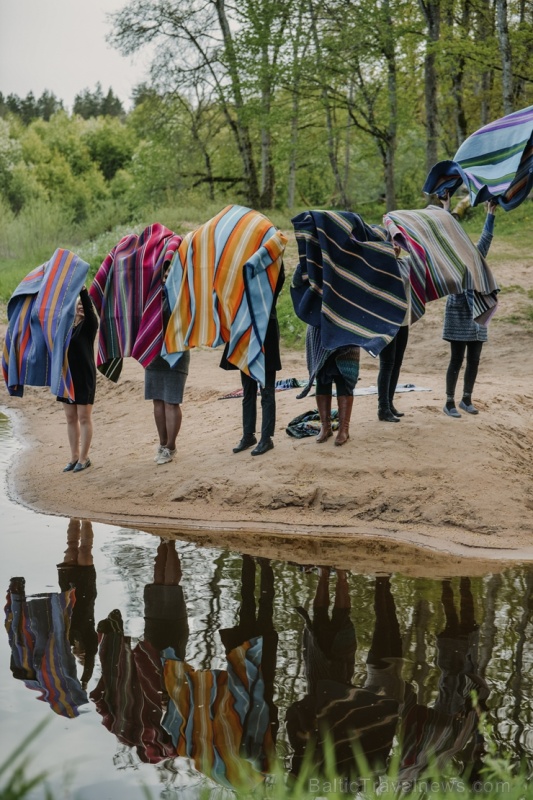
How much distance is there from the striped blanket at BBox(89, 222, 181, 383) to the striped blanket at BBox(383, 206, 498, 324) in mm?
1981

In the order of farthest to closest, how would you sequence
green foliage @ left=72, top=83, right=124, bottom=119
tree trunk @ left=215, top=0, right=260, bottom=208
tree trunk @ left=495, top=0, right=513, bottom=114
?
green foliage @ left=72, top=83, right=124, bottom=119
tree trunk @ left=215, top=0, right=260, bottom=208
tree trunk @ left=495, top=0, right=513, bottom=114

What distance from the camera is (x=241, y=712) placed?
3551 mm

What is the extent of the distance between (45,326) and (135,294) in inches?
34.1

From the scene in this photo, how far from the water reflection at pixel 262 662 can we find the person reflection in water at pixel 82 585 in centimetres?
1

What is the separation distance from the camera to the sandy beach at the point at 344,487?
594 cm

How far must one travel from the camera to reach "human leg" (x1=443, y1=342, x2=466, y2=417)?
7.50 metres

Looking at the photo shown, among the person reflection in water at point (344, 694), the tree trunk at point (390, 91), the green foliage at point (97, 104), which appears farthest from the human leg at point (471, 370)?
the green foliage at point (97, 104)

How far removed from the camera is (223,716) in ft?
11.6

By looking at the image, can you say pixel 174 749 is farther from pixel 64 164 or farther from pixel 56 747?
pixel 64 164

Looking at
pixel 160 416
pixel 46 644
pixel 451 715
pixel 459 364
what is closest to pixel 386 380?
pixel 459 364

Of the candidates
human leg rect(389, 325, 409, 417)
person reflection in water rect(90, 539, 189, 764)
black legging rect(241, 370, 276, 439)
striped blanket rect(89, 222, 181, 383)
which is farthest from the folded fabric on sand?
person reflection in water rect(90, 539, 189, 764)

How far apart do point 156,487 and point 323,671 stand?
3.46 metres

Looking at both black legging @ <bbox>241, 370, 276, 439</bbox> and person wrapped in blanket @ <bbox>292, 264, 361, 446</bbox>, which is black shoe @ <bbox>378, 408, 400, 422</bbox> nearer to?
person wrapped in blanket @ <bbox>292, 264, 361, 446</bbox>

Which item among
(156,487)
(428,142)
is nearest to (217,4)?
(428,142)
